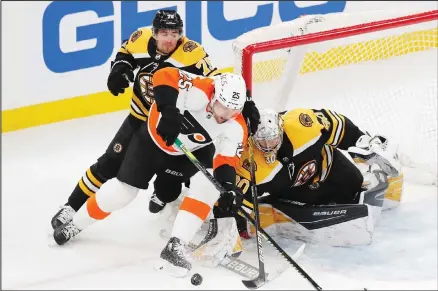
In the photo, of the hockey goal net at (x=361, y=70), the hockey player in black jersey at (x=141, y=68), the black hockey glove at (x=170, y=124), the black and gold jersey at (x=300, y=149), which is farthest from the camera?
the hockey goal net at (x=361, y=70)

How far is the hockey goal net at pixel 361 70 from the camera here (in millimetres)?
4512

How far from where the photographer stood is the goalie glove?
14.5 feet

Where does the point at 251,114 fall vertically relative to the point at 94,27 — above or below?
above

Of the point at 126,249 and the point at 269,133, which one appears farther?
the point at 126,249

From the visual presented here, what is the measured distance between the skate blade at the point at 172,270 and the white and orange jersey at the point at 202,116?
1.35ft

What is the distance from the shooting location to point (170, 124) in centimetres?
380

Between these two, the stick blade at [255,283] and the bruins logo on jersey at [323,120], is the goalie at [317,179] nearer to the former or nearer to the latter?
the bruins logo on jersey at [323,120]

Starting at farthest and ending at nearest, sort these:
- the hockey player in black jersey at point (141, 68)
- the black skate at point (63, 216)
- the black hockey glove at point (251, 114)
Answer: the black skate at point (63, 216), the hockey player in black jersey at point (141, 68), the black hockey glove at point (251, 114)

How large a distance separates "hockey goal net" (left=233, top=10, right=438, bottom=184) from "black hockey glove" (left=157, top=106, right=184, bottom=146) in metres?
0.62

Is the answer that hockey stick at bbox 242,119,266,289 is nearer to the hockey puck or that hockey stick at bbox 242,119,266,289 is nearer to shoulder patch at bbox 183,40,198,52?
the hockey puck

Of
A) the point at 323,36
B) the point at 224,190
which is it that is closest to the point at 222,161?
the point at 224,190

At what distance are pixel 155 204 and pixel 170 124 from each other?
0.86 m

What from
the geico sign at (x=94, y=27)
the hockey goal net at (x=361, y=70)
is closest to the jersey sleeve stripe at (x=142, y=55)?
the hockey goal net at (x=361, y=70)

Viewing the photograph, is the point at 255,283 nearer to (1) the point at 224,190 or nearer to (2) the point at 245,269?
(2) the point at 245,269
